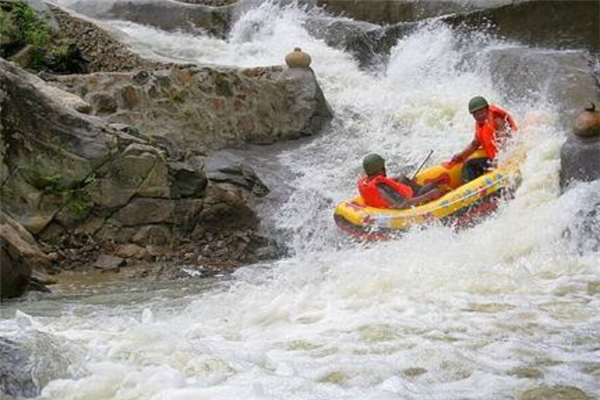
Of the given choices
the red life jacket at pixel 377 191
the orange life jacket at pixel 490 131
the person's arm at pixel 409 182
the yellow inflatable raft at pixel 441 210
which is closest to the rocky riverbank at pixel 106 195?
the yellow inflatable raft at pixel 441 210

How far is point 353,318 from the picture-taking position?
5953mm

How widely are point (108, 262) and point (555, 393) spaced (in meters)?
5.24

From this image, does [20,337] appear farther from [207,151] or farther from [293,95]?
[293,95]

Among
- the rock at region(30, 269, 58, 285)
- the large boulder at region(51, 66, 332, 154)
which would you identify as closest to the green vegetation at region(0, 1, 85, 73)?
the large boulder at region(51, 66, 332, 154)

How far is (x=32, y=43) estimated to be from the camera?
12.9m

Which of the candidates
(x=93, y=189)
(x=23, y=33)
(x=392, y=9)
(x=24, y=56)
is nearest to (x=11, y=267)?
(x=93, y=189)

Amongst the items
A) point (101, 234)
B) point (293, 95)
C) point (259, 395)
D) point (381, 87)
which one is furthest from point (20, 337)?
point (381, 87)

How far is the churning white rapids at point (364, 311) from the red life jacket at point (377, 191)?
49 centimetres

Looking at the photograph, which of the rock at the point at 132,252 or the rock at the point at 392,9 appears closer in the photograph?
the rock at the point at 132,252

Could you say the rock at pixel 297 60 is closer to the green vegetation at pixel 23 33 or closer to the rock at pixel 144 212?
the green vegetation at pixel 23 33

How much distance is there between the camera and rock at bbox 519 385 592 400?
4250 mm

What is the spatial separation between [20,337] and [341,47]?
11393 mm

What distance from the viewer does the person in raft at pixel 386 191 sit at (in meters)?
9.18

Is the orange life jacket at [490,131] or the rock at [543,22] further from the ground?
the rock at [543,22]
